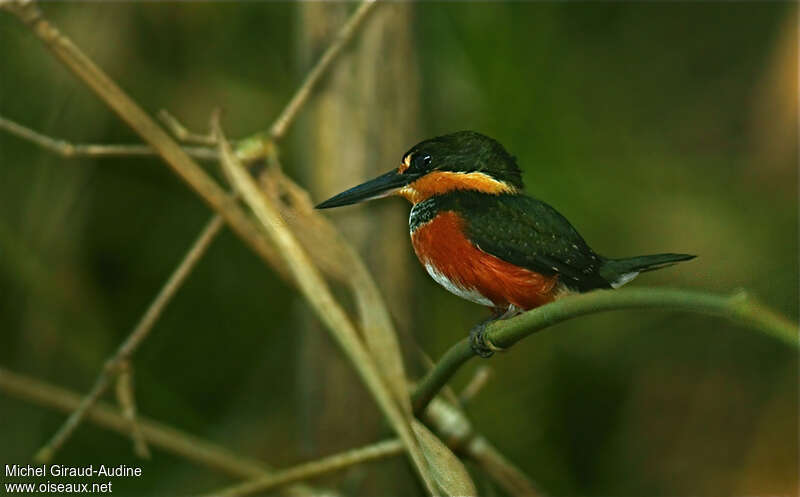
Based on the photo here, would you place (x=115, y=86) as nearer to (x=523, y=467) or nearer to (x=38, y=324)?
(x=523, y=467)

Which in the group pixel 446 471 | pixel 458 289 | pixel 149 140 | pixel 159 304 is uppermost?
pixel 149 140

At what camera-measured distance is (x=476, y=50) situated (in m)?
1.19

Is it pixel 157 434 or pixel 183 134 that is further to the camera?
pixel 157 434

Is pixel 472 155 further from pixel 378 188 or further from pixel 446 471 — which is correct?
pixel 446 471

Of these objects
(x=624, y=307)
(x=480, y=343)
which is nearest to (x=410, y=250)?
(x=480, y=343)

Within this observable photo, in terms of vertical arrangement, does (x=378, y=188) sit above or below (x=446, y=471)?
above

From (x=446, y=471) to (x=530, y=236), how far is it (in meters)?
0.18

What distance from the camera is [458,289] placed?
736 mm

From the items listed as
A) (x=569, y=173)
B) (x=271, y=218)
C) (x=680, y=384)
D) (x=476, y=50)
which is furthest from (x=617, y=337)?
(x=271, y=218)

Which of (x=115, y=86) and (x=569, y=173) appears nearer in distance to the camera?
(x=115, y=86)

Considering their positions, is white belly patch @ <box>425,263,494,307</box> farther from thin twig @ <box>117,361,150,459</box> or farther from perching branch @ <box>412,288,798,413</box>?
thin twig @ <box>117,361,150,459</box>

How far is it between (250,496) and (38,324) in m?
0.89

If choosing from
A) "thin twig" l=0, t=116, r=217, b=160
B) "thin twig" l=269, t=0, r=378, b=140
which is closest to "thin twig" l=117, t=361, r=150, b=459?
"thin twig" l=0, t=116, r=217, b=160

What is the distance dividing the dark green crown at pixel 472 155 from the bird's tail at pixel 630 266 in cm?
9
